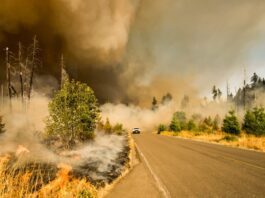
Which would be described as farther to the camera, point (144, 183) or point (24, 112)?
point (24, 112)

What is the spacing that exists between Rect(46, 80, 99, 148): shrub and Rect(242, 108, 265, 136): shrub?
92.2 feet

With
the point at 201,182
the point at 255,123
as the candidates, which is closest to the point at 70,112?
the point at 201,182

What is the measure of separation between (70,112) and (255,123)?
30834mm

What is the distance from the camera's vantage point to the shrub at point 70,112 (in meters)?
22.0

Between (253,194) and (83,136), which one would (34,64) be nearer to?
(83,136)

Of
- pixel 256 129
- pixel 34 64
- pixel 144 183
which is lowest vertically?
pixel 144 183

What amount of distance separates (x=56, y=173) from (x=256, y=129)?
37977mm

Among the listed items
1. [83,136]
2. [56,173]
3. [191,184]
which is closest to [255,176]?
[191,184]

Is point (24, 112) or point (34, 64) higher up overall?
point (34, 64)

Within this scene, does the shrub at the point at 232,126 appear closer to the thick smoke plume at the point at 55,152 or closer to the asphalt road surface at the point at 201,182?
the thick smoke plume at the point at 55,152

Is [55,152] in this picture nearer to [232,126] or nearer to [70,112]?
[70,112]

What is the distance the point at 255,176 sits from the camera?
10.1 metres

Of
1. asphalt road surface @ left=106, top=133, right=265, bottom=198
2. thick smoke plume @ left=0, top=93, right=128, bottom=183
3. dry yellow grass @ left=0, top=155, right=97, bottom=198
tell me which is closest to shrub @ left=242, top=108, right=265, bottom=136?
thick smoke plume @ left=0, top=93, right=128, bottom=183

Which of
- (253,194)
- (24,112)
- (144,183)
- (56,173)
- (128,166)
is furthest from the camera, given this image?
(24,112)
